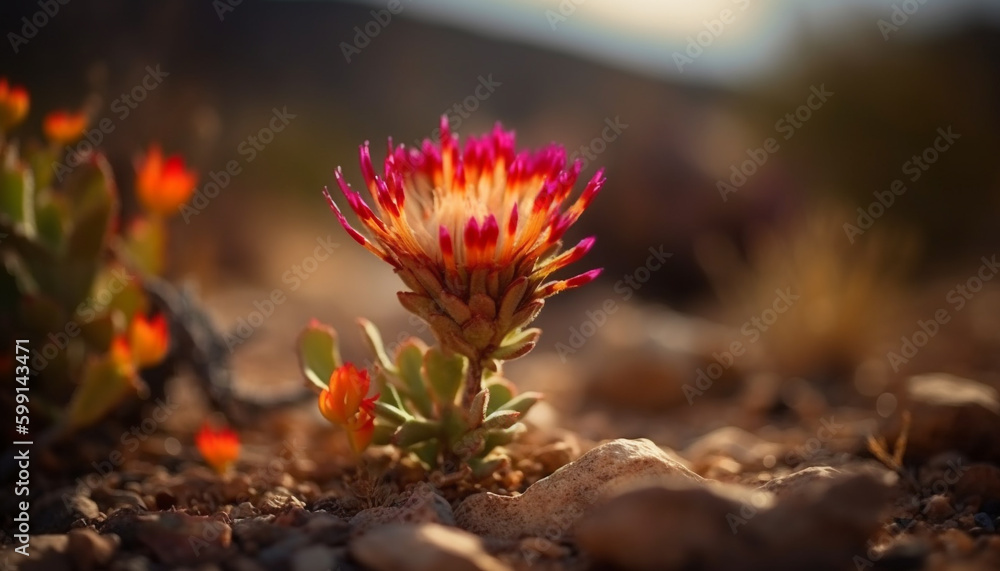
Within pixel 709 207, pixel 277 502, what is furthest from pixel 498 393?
pixel 709 207

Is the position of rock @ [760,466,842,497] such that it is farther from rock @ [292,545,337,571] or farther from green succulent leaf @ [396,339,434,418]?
rock @ [292,545,337,571]

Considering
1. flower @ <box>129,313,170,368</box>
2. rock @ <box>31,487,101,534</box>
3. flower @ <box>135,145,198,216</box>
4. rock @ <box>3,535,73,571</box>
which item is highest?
flower @ <box>135,145,198,216</box>

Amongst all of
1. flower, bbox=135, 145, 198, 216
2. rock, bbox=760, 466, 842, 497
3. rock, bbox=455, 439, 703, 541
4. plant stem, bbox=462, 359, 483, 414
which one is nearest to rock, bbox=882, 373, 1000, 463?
rock, bbox=760, 466, 842, 497

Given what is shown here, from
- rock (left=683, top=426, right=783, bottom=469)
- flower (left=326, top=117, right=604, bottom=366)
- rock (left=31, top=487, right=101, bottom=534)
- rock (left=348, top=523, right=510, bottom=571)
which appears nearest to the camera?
rock (left=348, top=523, right=510, bottom=571)

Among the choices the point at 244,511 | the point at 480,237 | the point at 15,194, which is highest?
the point at 15,194

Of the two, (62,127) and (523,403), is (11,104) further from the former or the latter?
(523,403)

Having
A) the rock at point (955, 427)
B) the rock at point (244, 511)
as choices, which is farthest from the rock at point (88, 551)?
the rock at point (955, 427)

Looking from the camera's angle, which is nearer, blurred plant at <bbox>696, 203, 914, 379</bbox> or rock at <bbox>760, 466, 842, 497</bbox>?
rock at <bbox>760, 466, 842, 497</bbox>
